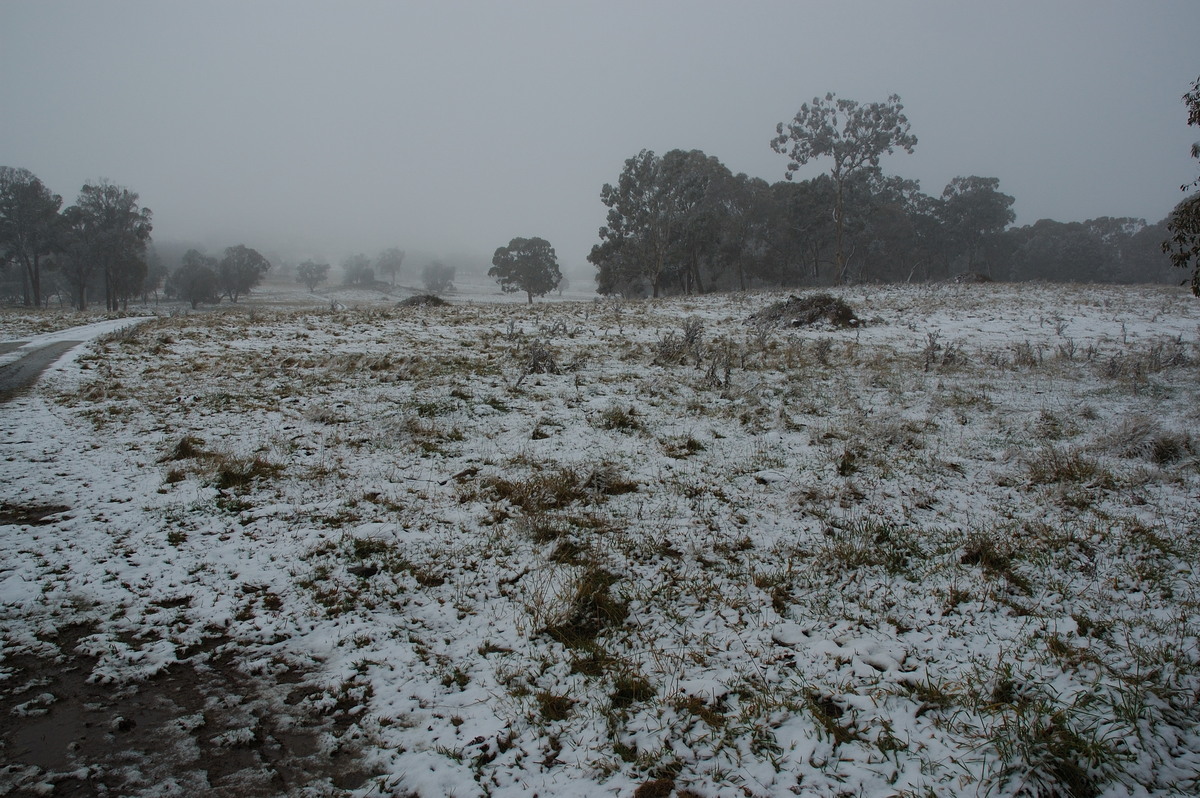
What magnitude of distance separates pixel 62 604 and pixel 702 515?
4.77m

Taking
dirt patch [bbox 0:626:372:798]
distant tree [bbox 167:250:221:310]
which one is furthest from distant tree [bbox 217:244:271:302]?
dirt patch [bbox 0:626:372:798]

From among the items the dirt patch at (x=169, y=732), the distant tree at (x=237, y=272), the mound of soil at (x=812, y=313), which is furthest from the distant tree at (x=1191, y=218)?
the distant tree at (x=237, y=272)

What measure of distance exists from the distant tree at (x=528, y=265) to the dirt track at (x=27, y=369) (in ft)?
186

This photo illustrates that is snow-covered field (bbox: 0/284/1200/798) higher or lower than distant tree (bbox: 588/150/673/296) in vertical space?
lower

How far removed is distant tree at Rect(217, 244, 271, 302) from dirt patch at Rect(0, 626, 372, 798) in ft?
285

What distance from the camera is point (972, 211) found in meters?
58.5

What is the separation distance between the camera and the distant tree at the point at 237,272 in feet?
247

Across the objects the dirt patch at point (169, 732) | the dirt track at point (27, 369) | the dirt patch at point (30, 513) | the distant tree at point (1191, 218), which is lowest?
the dirt patch at point (169, 732)

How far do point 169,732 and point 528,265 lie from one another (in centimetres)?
6914

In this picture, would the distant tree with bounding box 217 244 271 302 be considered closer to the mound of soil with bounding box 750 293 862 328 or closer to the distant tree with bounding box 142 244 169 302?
the distant tree with bounding box 142 244 169 302

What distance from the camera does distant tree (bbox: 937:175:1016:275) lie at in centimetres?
5822

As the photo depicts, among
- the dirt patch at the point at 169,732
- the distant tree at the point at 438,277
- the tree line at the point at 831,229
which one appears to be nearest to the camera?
the dirt patch at the point at 169,732

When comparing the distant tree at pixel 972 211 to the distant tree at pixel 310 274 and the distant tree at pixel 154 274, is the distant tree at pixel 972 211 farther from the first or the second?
the distant tree at pixel 310 274

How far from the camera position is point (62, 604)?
3.51 metres
